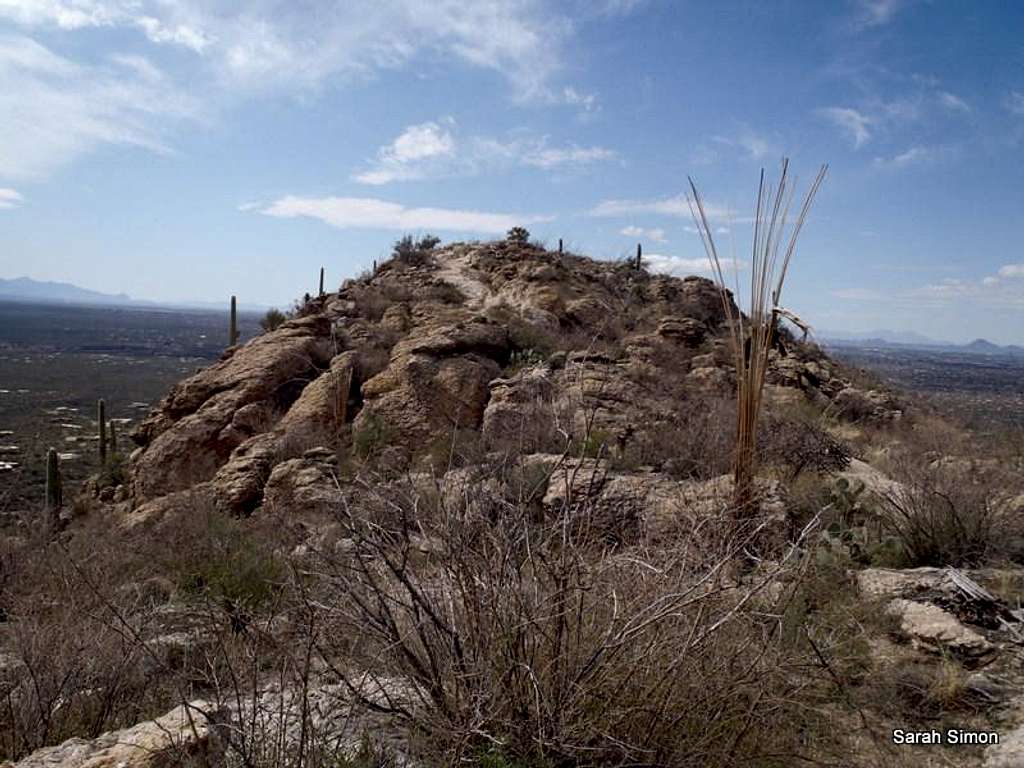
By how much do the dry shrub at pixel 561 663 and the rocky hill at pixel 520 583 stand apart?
16 millimetres

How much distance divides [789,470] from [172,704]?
5578 millimetres

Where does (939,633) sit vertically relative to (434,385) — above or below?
below

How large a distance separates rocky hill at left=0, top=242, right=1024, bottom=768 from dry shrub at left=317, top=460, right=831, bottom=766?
2 cm

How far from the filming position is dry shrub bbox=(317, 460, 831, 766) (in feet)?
7.25

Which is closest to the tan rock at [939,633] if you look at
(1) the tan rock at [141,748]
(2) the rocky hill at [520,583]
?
(2) the rocky hill at [520,583]

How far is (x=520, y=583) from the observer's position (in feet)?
7.66

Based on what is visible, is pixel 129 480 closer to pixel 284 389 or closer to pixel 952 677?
pixel 284 389

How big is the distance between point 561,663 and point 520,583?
298 mm

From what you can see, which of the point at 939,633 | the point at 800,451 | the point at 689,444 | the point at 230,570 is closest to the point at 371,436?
the point at 230,570

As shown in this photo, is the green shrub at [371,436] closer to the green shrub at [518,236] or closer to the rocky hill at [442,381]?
the rocky hill at [442,381]

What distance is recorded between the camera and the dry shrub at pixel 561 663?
221 centimetres

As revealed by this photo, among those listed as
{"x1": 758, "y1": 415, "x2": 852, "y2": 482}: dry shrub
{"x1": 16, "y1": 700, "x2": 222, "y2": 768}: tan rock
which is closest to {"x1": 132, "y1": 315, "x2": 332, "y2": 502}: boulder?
{"x1": 758, "y1": 415, "x2": 852, "y2": 482}: dry shrub

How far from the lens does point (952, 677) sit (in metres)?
3.23

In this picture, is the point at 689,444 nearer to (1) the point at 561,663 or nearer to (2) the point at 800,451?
(2) the point at 800,451
